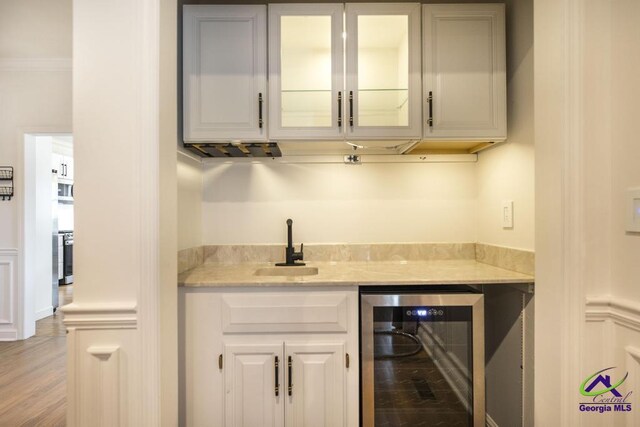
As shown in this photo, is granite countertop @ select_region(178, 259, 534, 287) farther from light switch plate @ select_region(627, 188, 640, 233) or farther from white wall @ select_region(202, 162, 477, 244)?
light switch plate @ select_region(627, 188, 640, 233)

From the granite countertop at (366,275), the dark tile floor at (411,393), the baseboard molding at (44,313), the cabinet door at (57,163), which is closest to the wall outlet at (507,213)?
the granite countertop at (366,275)

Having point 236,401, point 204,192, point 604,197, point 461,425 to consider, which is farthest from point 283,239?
point 604,197

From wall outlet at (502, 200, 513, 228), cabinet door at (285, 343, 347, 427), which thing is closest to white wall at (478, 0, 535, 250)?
wall outlet at (502, 200, 513, 228)

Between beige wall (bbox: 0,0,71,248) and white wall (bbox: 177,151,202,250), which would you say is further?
beige wall (bbox: 0,0,71,248)

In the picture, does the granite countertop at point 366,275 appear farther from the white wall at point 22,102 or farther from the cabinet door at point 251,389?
the white wall at point 22,102

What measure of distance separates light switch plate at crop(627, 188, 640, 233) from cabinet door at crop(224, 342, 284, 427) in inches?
54.9

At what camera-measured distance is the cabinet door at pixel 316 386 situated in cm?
146

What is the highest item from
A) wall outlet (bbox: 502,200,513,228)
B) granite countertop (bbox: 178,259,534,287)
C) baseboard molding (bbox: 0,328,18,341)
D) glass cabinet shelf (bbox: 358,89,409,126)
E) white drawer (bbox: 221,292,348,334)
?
glass cabinet shelf (bbox: 358,89,409,126)

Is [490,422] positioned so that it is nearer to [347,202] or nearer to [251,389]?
[251,389]

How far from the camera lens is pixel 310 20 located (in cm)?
168

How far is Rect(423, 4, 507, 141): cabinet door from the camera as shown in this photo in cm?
168

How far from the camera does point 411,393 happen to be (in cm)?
151

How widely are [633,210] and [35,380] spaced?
3.58 metres

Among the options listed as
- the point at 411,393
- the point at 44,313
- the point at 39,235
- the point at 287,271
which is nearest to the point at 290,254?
the point at 287,271
